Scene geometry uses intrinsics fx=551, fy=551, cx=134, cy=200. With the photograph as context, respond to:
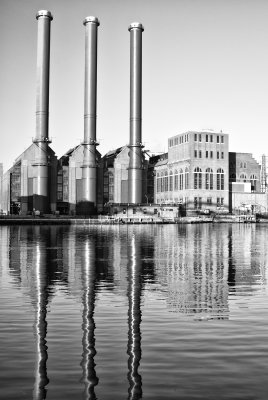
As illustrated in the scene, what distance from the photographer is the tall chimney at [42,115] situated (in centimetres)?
12656

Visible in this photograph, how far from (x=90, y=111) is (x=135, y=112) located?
37.7ft

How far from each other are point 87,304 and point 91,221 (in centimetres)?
11467

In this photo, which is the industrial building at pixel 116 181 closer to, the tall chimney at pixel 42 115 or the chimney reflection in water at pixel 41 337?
the tall chimney at pixel 42 115

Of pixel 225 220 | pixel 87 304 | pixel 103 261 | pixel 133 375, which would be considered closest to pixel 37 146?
pixel 225 220

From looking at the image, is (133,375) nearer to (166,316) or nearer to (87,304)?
(166,316)

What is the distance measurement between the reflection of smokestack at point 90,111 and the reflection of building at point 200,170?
3454 cm

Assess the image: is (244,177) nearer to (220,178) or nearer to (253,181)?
(253,181)

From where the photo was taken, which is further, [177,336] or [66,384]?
[177,336]

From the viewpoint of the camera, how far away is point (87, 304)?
19.5 meters

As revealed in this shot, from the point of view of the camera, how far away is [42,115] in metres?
127

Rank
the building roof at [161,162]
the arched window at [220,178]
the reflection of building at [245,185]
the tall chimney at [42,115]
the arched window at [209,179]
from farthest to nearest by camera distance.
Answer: the building roof at [161,162], the reflection of building at [245,185], the arched window at [220,178], the arched window at [209,179], the tall chimney at [42,115]

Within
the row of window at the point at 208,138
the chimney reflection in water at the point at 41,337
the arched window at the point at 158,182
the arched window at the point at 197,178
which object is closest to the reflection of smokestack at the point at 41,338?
the chimney reflection in water at the point at 41,337

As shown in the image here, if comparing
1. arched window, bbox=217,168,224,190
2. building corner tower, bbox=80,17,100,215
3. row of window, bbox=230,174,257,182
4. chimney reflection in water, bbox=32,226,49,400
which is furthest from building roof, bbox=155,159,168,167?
chimney reflection in water, bbox=32,226,49,400

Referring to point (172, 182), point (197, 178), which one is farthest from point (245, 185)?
point (172, 182)
